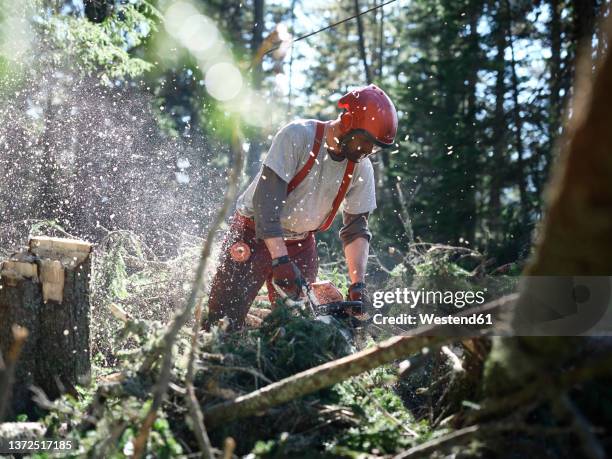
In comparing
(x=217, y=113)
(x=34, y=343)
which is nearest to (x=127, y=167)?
(x=217, y=113)

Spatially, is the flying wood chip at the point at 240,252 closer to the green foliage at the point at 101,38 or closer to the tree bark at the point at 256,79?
the green foliage at the point at 101,38

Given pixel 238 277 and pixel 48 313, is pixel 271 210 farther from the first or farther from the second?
pixel 48 313

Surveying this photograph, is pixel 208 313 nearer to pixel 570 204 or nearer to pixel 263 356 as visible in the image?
pixel 263 356

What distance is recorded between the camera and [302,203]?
4820 millimetres

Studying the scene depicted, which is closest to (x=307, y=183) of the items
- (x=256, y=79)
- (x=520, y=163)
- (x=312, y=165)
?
(x=312, y=165)

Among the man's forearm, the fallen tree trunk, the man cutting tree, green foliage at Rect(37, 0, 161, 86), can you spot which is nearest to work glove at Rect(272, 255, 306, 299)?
the man cutting tree

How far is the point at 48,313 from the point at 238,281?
169 centimetres

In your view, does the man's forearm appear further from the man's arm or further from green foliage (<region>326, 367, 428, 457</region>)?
green foliage (<region>326, 367, 428, 457</region>)

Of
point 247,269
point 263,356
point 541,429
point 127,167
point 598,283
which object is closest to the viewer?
point 541,429

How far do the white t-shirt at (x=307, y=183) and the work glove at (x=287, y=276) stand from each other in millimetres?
572

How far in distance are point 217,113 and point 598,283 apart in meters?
13.6

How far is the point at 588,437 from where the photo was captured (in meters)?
1.65

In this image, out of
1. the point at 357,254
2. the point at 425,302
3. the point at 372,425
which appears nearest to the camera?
the point at 372,425

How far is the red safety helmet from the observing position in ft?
14.7
